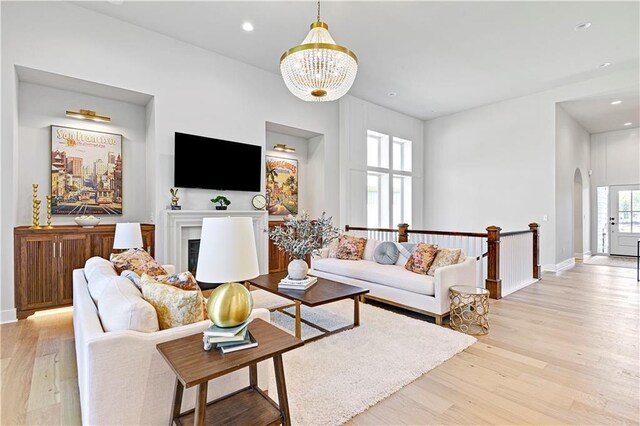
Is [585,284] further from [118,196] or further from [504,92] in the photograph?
[118,196]

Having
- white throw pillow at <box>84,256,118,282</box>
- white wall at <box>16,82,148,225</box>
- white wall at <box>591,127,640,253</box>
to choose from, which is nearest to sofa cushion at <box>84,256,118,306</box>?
white throw pillow at <box>84,256,118,282</box>

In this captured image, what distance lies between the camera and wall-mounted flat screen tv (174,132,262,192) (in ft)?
15.8

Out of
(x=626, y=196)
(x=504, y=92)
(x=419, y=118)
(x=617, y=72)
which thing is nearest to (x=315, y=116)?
(x=419, y=118)

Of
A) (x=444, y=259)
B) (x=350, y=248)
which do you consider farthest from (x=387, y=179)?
(x=444, y=259)

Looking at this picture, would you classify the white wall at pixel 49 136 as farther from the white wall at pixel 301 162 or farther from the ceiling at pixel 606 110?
the ceiling at pixel 606 110

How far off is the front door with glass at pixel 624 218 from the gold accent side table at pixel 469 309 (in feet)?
27.1

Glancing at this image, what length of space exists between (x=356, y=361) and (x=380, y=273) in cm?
158

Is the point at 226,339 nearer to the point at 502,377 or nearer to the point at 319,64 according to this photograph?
the point at 502,377

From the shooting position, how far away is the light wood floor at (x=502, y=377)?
197 cm

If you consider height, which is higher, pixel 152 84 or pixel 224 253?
pixel 152 84

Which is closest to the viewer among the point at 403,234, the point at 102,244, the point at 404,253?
the point at 102,244

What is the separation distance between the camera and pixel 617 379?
2375mm

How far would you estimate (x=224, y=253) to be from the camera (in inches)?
60.9

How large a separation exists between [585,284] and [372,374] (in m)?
5.16
